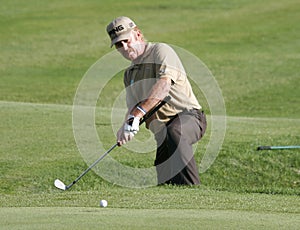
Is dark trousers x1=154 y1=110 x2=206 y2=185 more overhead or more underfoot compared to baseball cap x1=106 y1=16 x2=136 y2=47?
more underfoot

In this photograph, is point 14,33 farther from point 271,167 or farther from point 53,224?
point 53,224

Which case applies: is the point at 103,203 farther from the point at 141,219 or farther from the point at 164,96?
the point at 164,96

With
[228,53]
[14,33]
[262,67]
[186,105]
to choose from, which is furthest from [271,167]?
[14,33]

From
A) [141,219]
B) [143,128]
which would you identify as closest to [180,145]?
[141,219]

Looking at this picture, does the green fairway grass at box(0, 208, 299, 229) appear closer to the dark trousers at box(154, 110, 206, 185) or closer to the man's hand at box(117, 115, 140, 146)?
the man's hand at box(117, 115, 140, 146)

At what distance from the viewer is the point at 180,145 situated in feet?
30.8

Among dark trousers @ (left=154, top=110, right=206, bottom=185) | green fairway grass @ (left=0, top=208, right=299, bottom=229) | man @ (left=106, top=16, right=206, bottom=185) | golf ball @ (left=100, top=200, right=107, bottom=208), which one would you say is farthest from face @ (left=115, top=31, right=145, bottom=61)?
green fairway grass @ (left=0, top=208, right=299, bottom=229)

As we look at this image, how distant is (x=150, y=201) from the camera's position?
7816mm

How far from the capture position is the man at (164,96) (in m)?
8.88

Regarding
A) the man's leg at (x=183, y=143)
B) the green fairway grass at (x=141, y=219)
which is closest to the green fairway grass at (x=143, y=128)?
the green fairway grass at (x=141, y=219)

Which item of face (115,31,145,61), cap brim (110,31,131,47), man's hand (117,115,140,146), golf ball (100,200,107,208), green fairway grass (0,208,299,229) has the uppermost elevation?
cap brim (110,31,131,47)

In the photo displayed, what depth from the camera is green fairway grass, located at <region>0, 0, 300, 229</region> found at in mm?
6926

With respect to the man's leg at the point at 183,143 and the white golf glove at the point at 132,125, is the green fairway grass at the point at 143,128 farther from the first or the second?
the white golf glove at the point at 132,125

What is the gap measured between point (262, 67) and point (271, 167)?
1507cm
